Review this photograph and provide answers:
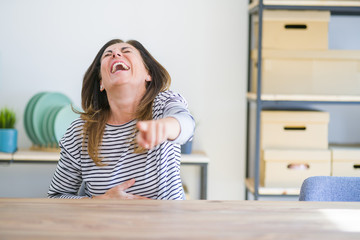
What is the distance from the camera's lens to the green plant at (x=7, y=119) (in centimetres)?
288

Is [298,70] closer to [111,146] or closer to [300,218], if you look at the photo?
[111,146]

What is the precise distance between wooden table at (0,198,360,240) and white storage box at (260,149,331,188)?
5.22 ft

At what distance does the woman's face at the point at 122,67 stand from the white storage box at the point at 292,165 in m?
1.33

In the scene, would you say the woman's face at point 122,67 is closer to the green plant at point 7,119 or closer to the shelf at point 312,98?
the shelf at point 312,98

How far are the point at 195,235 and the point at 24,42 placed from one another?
2441 mm

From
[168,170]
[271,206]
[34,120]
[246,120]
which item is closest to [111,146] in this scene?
[168,170]

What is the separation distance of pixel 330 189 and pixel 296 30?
5.01ft

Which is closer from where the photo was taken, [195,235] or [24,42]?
[195,235]

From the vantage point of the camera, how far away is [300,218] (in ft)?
3.53

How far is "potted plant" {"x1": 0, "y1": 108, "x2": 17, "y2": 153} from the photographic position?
282cm

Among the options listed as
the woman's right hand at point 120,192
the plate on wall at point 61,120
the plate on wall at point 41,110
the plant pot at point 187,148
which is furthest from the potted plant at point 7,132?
the woman's right hand at point 120,192

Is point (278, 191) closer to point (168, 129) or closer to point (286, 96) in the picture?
point (286, 96)

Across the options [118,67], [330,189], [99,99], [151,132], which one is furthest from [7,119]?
[151,132]

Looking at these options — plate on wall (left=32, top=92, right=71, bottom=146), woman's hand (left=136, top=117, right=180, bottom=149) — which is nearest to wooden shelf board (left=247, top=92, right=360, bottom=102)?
plate on wall (left=32, top=92, right=71, bottom=146)
